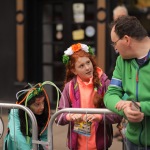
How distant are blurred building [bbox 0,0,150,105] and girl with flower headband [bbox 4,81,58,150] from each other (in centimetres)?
508

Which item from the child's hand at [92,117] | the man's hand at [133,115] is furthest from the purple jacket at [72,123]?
the man's hand at [133,115]

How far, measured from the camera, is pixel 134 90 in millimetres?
3150

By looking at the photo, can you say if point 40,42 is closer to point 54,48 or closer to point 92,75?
point 54,48

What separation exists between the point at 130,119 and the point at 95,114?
63 centimetres

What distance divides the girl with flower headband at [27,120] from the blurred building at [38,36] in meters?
5.08

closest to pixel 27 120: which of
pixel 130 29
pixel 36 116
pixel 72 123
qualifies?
pixel 36 116

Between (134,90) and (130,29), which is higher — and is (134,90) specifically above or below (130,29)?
below

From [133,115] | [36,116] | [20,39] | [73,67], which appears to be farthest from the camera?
[20,39]

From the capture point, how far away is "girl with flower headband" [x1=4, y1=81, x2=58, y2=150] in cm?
409

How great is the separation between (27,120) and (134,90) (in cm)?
131

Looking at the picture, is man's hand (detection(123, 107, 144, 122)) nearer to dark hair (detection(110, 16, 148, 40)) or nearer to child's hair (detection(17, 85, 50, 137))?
dark hair (detection(110, 16, 148, 40))

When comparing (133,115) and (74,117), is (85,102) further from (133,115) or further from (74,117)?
(133,115)

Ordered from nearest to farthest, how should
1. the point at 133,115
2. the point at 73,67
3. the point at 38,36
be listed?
1. the point at 133,115
2. the point at 73,67
3. the point at 38,36

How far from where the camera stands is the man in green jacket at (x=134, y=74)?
10.2ft
